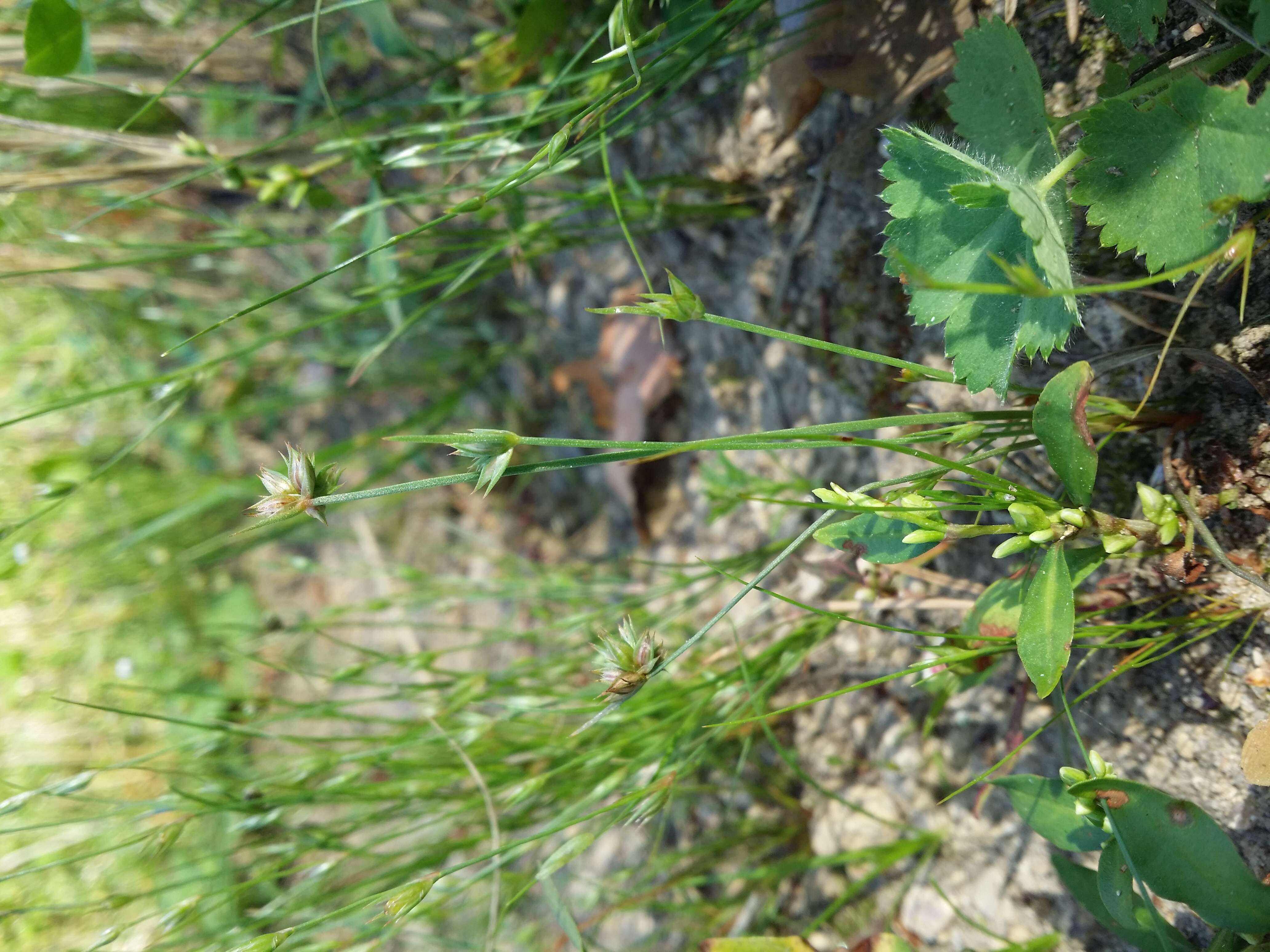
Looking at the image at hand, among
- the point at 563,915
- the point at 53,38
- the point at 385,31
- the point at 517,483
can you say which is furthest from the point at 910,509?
the point at 517,483

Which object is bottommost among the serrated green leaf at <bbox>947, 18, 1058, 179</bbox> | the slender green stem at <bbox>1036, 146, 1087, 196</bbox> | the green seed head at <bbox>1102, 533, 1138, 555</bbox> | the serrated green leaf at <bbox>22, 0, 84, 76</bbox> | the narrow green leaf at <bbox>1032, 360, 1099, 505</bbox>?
the green seed head at <bbox>1102, 533, 1138, 555</bbox>

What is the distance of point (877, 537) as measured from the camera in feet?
2.83

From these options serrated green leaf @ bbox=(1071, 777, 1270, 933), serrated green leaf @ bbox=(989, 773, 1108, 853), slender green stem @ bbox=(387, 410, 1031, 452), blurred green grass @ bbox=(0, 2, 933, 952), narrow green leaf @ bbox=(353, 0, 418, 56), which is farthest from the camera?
narrow green leaf @ bbox=(353, 0, 418, 56)

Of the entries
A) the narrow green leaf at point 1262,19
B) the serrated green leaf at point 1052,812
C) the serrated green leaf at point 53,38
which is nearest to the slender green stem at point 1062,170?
the narrow green leaf at point 1262,19

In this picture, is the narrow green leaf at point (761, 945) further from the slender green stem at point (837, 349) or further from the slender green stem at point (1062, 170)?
the slender green stem at point (1062, 170)

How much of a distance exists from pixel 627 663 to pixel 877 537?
32 centimetres

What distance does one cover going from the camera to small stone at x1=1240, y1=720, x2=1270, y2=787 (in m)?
0.79

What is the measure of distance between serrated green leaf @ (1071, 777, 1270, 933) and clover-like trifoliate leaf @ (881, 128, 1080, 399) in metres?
0.43

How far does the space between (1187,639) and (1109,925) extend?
0.34 m

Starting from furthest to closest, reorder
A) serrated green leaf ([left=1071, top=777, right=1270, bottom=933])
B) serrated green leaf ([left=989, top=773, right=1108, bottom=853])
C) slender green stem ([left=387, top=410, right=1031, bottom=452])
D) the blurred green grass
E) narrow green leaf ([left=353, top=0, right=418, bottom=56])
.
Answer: narrow green leaf ([left=353, top=0, right=418, bottom=56]) < the blurred green grass < serrated green leaf ([left=989, top=773, right=1108, bottom=853]) < serrated green leaf ([left=1071, top=777, right=1270, bottom=933]) < slender green stem ([left=387, top=410, right=1031, bottom=452])

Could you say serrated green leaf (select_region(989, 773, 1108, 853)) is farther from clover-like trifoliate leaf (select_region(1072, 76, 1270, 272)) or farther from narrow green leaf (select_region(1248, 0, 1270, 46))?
narrow green leaf (select_region(1248, 0, 1270, 46))

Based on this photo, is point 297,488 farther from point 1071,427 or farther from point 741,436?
point 1071,427

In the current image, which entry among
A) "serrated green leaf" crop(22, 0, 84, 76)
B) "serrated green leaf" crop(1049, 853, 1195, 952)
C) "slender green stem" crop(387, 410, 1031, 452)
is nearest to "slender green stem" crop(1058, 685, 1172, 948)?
"serrated green leaf" crop(1049, 853, 1195, 952)

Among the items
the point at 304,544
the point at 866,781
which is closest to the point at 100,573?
the point at 304,544
